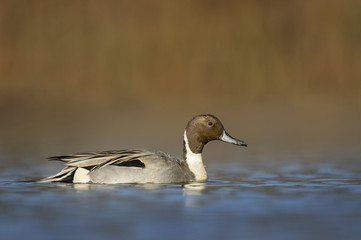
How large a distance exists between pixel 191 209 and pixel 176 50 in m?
22.2

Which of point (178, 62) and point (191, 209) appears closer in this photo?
point (191, 209)

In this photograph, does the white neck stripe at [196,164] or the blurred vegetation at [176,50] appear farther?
the blurred vegetation at [176,50]

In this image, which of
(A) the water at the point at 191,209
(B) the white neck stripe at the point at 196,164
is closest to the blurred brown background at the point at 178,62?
(B) the white neck stripe at the point at 196,164

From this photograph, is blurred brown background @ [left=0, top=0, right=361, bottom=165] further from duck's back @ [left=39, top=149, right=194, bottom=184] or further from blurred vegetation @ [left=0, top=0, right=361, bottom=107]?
duck's back @ [left=39, top=149, right=194, bottom=184]

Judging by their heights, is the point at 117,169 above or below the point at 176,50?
below

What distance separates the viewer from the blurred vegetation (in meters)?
29.0

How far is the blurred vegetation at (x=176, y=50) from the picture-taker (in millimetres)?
28953

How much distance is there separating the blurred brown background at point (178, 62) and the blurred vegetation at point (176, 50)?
0.14ft

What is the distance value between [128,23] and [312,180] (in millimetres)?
20996

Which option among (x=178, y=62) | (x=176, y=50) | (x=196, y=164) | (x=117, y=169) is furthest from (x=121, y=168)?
(x=176, y=50)

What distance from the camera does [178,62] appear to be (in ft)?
97.6

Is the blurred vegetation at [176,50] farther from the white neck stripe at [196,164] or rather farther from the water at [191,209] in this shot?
the water at [191,209]

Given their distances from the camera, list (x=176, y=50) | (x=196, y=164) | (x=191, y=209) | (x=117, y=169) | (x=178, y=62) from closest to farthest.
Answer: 1. (x=191, y=209)
2. (x=117, y=169)
3. (x=196, y=164)
4. (x=178, y=62)
5. (x=176, y=50)

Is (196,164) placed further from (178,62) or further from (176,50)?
(176,50)
